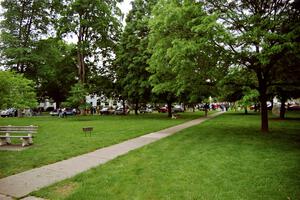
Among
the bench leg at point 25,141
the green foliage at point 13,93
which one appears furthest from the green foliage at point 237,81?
the green foliage at point 13,93

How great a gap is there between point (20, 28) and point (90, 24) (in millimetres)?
11053

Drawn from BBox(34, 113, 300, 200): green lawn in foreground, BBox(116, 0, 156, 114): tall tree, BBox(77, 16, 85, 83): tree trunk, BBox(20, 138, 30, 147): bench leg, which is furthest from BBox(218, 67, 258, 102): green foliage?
BBox(77, 16, 85, 83): tree trunk

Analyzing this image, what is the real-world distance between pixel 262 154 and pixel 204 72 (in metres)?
6.25

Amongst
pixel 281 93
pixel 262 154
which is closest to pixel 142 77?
pixel 281 93

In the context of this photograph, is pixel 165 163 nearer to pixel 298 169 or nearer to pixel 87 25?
pixel 298 169

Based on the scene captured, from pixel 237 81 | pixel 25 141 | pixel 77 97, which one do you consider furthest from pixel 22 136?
pixel 77 97

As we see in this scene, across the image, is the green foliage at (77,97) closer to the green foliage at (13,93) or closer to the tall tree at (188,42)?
the green foliage at (13,93)

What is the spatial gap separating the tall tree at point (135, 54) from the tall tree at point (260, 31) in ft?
60.0

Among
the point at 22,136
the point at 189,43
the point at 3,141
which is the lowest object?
the point at 3,141

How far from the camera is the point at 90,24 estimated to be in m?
39.2

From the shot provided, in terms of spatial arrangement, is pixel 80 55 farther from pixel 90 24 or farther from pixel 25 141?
pixel 25 141

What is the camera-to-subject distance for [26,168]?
8758mm

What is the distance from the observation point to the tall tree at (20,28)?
3975 centimetres

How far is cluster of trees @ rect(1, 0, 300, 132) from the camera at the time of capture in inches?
528
